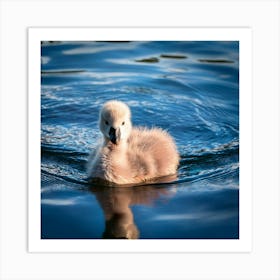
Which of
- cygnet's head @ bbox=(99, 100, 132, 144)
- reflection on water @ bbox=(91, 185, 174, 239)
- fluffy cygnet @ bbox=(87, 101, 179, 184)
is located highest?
cygnet's head @ bbox=(99, 100, 132, 144)

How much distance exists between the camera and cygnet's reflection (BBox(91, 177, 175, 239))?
17.8ft

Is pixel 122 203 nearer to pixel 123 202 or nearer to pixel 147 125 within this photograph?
pixel 123 202

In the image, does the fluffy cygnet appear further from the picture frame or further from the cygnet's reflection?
the picture frame

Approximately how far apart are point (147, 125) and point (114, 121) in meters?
1.09

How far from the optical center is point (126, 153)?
5.93m

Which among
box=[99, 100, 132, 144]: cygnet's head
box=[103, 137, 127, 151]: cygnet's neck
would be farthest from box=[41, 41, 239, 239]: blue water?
box=[99, 100, 132, 144]: cygnet's head

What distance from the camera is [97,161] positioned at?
587 cm

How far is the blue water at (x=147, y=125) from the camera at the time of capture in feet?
18.0

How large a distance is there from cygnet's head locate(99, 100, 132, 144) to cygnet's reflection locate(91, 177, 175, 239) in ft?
1.26
